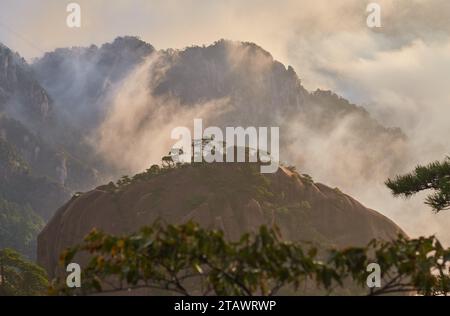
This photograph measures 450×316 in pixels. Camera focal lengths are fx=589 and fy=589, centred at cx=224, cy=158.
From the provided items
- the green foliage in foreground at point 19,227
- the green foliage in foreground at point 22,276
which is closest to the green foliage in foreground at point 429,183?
the green foliage in foreground at point 22,276

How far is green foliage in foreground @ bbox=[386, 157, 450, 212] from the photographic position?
15891 millimetres

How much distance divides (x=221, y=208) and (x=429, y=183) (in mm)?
38988

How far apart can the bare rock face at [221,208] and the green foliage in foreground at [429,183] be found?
36.3m

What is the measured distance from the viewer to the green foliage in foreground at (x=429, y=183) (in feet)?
52.1

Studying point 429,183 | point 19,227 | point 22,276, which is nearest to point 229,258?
point 429,183

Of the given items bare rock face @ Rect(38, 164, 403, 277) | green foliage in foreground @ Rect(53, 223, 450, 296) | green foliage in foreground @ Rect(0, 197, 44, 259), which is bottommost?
green foliage in foreground @ Rect(53, 223, 450, 296)

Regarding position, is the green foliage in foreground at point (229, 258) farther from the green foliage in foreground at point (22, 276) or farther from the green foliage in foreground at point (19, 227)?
the green foliage in foreground at point (19, 227)

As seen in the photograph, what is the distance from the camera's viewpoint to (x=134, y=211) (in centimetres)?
5597

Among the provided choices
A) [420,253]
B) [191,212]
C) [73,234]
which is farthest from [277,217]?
[420,253]

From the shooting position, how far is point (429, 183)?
55.6 feet

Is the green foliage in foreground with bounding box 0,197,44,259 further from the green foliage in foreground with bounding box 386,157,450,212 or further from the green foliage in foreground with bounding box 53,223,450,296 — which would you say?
the green foliage in foreground with bounding box 53,223,450,296

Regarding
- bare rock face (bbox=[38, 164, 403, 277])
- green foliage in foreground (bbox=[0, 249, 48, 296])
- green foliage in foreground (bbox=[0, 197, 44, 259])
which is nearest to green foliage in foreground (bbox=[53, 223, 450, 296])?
green foliage in foreground (bbox=[0, 249, 48, 296])

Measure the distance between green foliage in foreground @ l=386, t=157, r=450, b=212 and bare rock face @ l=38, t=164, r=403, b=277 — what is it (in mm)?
36320

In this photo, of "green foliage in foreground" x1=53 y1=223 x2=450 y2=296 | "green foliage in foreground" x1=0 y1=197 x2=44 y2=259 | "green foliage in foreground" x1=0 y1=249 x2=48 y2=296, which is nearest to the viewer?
"green foliage in foreground" x1=53 y1=223 x2=450 y2=296
